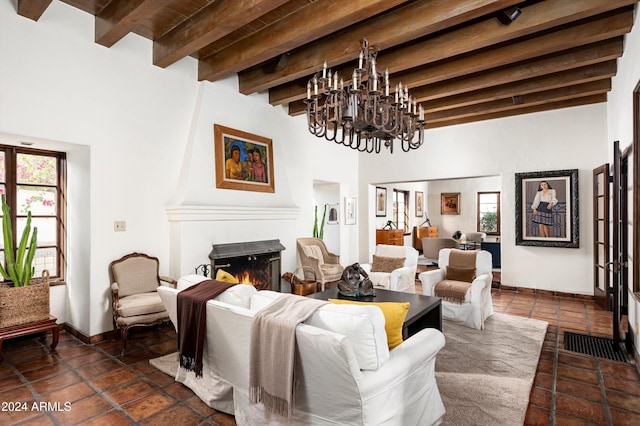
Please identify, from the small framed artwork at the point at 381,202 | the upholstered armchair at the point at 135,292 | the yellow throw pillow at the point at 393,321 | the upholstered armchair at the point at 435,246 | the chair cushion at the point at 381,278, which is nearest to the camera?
the yellow throw pillow at the point at 393,321

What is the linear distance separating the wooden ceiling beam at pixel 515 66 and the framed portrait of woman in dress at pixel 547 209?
207 centimetres

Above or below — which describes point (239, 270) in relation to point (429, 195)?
below

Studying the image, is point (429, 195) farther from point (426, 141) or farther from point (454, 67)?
point (454, 67)

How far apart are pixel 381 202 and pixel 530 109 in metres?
4.30

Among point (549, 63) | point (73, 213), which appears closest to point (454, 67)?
point (549, 63)

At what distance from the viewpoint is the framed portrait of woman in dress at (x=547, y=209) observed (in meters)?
5.68

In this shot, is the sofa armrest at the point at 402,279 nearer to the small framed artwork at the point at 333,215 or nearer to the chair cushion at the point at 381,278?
the chair cushion at the point at 381,278

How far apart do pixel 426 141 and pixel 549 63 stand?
2.97 m

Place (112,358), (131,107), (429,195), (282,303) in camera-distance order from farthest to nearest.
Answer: (429,195), (131,107), (112,358), (282,303)

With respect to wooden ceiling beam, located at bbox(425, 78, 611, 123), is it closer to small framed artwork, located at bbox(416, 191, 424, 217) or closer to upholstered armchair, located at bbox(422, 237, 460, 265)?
upholstered armchair, located at bbox(422, 237, 460, 265)

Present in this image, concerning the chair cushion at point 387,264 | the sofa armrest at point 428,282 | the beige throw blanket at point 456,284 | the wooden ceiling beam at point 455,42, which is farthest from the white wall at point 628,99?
the chair cushion at point 387,264

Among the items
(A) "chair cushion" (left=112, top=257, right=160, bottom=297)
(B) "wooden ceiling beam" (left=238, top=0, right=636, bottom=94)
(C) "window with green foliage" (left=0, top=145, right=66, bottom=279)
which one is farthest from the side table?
(B) "wooden ceiling beam" (left=238, top=0, right=636, bottom=94)

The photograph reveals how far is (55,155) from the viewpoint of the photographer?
4148 millimetres

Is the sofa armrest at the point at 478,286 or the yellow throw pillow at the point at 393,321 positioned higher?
the yellow throw pillow at the point at 393,321
